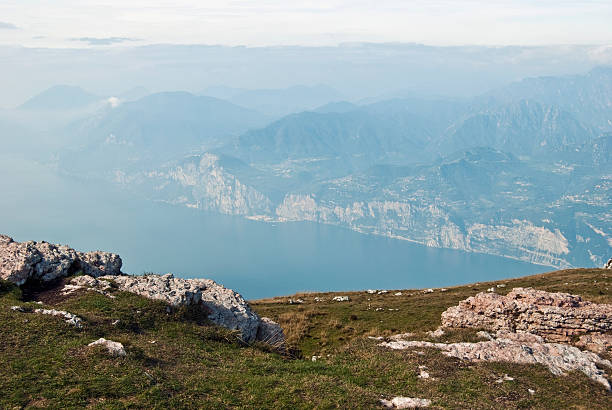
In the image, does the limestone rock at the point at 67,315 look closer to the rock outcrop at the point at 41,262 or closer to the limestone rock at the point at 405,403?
the rock outcrop at the point at 41,262

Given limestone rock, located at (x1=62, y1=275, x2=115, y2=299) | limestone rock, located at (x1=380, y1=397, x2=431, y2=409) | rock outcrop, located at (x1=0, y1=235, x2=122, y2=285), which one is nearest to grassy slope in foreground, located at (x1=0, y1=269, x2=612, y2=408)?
limestone rock, located at (x1=380, y1=397, x2=431, y2=409)

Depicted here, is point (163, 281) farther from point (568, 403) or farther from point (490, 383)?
point (568, 403)

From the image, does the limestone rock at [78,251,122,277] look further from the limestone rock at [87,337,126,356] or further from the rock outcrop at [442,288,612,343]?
the rock outcrop at [442,288,612,343]

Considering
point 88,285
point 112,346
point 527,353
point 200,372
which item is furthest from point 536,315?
point 88,285

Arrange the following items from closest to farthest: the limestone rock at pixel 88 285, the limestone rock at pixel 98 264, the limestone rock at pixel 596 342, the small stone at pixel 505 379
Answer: the small stone at pixel 505 379 < the limestone rock at pixel 596 342 < the limestone rock at pixel 88 285 < the limestone rock at pixel 98 264

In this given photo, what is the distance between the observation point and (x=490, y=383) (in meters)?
19.2

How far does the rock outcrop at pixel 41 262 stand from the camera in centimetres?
2673

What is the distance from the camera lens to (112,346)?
18125mm

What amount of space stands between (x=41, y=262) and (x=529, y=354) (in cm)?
3049

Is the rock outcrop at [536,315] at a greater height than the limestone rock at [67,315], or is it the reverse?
the limestone rock at [67,315]

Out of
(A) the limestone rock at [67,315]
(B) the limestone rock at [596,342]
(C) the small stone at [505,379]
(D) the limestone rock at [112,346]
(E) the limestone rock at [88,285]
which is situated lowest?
(B) the limestone rock at [596,342]

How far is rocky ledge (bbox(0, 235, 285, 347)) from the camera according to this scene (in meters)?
26.5

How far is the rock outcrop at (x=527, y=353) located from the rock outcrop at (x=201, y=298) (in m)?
8.64

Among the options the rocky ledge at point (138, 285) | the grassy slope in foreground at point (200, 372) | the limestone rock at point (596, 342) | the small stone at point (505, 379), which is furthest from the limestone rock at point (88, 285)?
the limestone rock at point (596, 342)
